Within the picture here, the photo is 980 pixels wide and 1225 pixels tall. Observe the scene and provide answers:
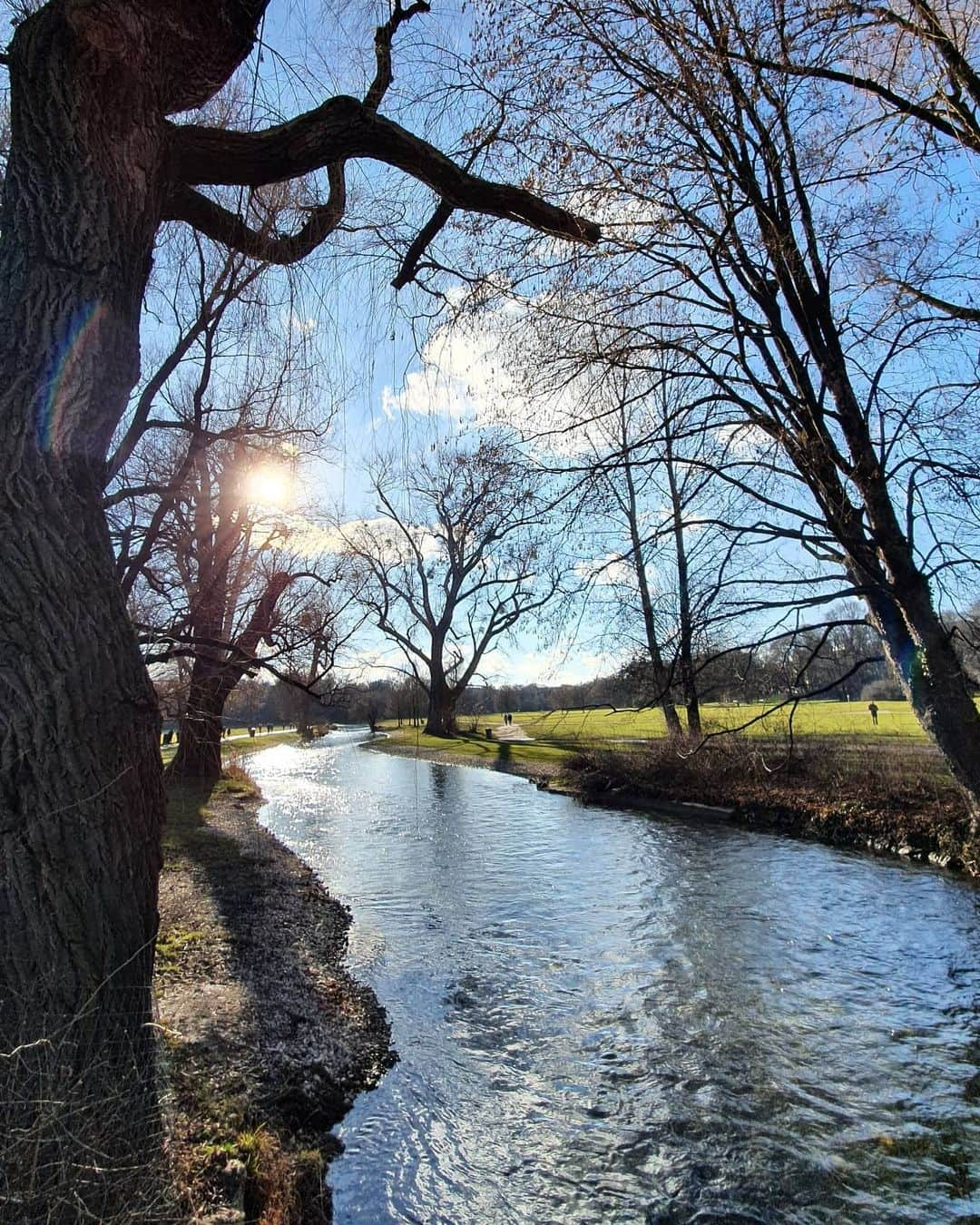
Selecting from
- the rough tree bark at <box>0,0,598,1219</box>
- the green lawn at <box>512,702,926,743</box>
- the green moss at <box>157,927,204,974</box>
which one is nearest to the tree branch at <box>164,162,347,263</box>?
the rough tree bark at <box>0,0,598,1219</box>

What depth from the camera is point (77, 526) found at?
7.88ft

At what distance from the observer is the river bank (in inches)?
418

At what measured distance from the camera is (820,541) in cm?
670

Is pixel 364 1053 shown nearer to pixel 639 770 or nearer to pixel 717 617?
pixel 717 617

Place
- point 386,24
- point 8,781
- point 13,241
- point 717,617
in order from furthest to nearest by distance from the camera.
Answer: point 717,617
point 386,24
point 13,241
point 8,781

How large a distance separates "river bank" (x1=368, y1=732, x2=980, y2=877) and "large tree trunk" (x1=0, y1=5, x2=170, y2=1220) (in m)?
5.49

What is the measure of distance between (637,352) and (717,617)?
267 cm

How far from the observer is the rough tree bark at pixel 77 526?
2.20m

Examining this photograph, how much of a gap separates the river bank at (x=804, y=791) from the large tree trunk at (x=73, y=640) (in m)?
5.49

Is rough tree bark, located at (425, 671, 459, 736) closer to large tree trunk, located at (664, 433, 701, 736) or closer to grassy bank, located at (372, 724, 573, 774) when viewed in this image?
grassy bank, located at (372, 724, 573, 774)

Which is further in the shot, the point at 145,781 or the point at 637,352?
the point at 637,352

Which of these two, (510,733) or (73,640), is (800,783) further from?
(510,733)

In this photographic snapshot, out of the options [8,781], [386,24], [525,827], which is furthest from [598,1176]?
[525,827]

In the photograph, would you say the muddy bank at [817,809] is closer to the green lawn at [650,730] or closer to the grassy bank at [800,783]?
the grassy bank at [800,783]
